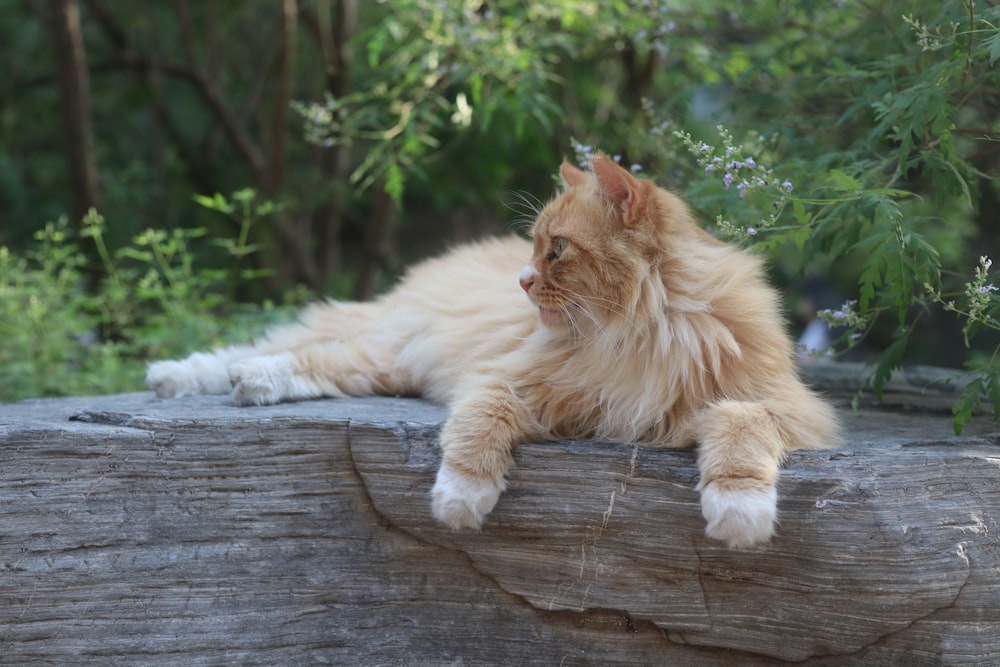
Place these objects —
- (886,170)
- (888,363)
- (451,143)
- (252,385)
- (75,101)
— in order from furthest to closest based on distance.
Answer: (75,101), (451,143), (886,170), (888,363), (252,385)

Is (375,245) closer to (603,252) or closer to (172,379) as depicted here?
(172,379)

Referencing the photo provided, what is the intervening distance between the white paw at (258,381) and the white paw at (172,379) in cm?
38

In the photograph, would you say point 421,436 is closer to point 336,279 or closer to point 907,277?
point 907,277

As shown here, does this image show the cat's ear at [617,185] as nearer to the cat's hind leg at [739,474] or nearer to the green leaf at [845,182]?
the green leaf at [845,182]

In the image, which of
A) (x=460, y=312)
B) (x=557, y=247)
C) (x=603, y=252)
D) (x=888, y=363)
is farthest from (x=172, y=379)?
(x=888, y=363)

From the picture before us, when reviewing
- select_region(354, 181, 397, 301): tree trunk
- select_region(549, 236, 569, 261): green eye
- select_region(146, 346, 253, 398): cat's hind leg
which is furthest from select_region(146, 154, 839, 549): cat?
select_region(354, 181, 397, 301): tree trunk

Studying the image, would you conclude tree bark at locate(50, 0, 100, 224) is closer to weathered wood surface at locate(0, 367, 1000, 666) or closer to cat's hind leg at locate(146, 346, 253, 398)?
cat's hind leg at locate(146, 346, 253, 398)

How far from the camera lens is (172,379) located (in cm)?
361

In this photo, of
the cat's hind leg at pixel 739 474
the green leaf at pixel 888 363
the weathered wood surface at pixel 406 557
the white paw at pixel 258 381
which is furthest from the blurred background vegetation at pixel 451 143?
the white paw at pixel 258 381

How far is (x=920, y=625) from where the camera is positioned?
8.52 ft

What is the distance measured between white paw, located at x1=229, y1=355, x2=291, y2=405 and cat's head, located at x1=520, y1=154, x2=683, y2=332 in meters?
1.04

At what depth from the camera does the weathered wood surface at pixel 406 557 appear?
2.62 meters

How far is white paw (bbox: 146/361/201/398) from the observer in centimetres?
360

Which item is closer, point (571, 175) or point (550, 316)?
point (550, 316)
